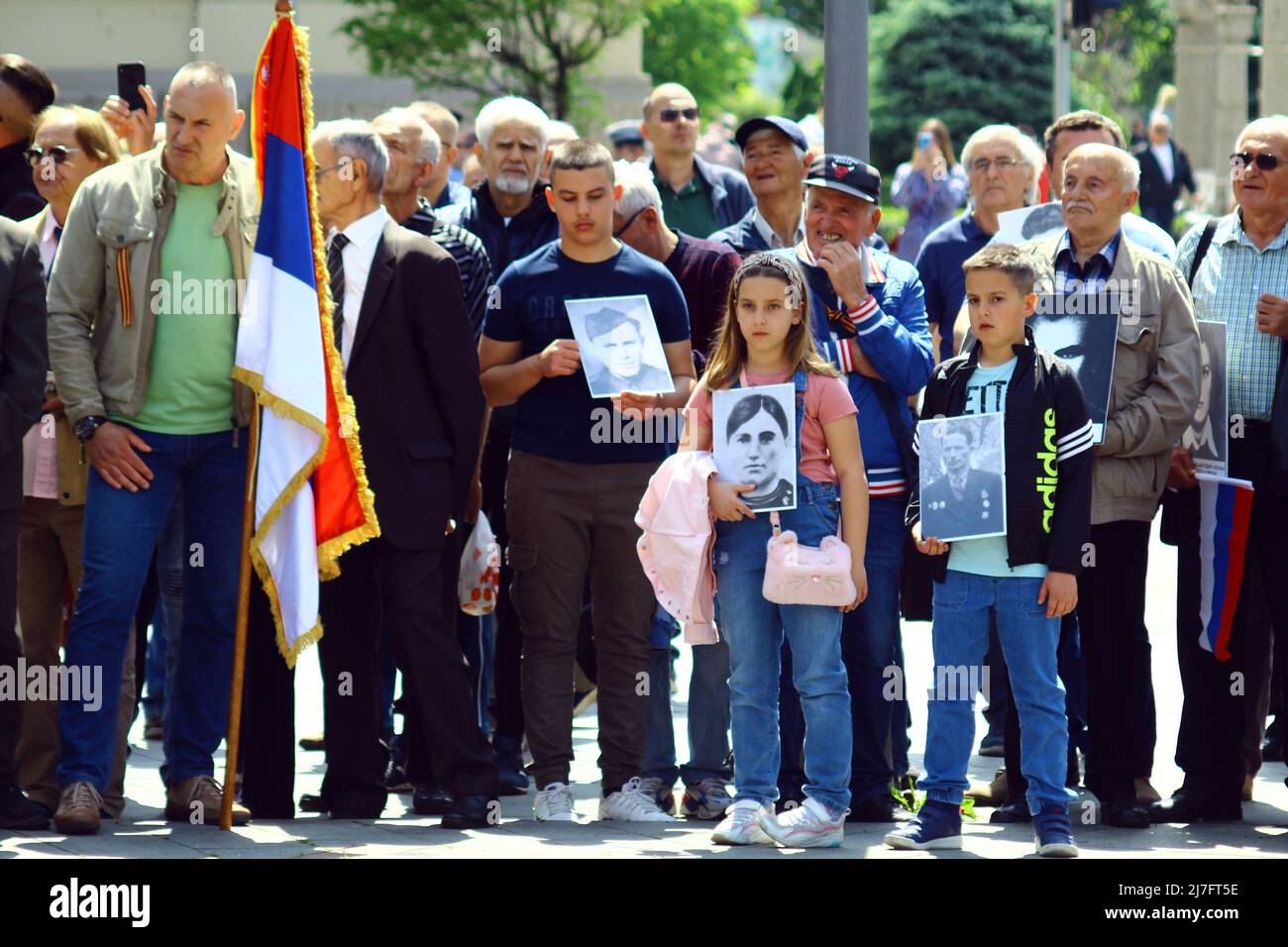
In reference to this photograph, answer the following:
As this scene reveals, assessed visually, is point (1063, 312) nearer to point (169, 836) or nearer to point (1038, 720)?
point (1038, 720)

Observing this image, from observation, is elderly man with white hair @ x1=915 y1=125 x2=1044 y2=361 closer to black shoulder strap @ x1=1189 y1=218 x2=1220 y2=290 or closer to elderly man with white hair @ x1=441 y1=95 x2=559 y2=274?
black shoulder strap @ x1=1189 y1=218 x2=1220 y2=290

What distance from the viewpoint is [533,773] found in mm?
7691

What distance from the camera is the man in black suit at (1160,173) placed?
2394 centimetres

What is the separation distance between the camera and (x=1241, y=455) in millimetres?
7617

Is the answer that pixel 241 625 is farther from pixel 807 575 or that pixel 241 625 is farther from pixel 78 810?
pixel 807 575

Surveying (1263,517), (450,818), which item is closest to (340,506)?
(450,818)

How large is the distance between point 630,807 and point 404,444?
154 cm

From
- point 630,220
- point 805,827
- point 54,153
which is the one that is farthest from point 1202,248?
point 54,153

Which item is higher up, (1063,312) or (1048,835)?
(1063,312)

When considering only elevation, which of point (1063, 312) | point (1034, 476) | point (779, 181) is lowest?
point (1034, 476)

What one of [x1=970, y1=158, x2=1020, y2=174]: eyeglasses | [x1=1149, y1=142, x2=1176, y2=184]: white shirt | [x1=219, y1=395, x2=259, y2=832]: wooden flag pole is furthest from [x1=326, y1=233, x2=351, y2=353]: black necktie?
[x1=1149, y1=142, x2=1176, y2=184]: white shirt

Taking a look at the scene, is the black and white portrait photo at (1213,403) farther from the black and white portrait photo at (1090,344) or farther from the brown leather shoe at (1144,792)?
the brown leather shoe at (1144,792)

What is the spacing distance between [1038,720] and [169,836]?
2.94 meters

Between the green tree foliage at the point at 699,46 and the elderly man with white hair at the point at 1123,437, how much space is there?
28513 millimetres
